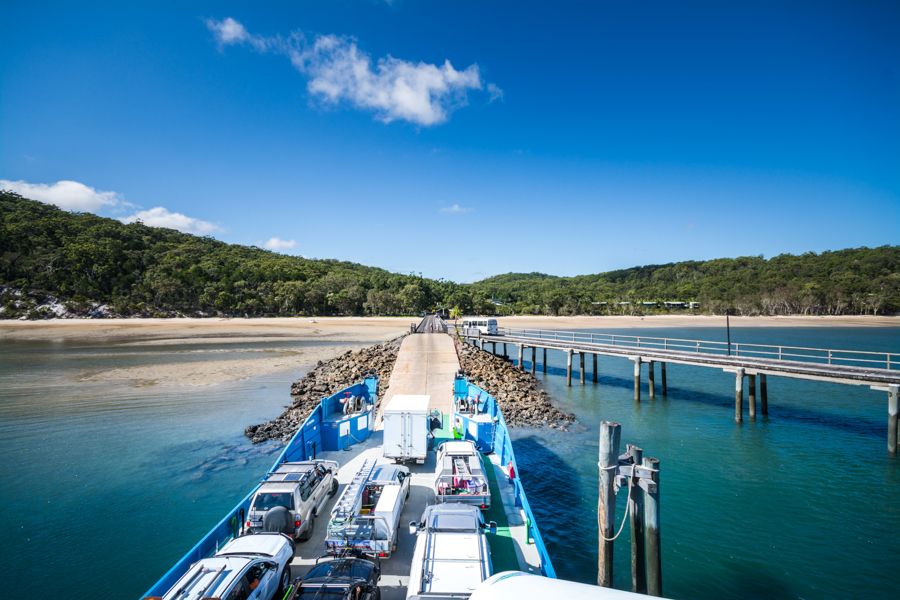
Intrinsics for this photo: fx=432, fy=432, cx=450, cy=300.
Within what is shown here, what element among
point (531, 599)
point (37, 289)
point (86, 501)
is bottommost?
point (86, 501)

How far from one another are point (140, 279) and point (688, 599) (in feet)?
438

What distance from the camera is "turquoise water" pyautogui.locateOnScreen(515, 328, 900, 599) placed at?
36.8 ft

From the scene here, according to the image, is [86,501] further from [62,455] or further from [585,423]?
[585,423]

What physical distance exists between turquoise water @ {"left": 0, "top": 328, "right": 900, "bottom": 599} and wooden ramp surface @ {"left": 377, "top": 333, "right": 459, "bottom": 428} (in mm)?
5246

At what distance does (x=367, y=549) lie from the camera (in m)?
8.69

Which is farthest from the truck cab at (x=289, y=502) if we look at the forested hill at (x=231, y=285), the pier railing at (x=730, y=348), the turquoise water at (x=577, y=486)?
the forested hill at (x=231, y=285)

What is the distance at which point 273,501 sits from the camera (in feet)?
31.7

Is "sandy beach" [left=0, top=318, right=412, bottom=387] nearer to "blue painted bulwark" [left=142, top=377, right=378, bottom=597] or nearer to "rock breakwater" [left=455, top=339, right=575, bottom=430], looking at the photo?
"rock breakwater" [left=455, top=339, right=575, bottom=430]

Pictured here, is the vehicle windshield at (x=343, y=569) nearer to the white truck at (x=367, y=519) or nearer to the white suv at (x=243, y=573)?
the white suv at (x=243, y=573)

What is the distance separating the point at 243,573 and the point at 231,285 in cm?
11963

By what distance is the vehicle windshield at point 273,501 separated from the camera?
961 centimetres

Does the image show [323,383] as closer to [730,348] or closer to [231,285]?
[730,348]

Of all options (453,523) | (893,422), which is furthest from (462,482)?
(893,422)

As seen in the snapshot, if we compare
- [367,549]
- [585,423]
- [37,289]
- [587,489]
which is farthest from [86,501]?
[37,289]
